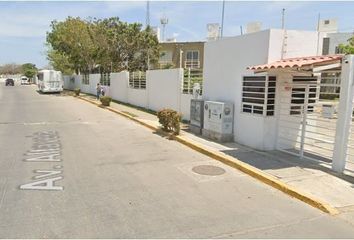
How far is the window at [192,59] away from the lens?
4478 centimetres

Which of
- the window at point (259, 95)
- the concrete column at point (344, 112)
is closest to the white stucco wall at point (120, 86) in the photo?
the window at point (259, 95)

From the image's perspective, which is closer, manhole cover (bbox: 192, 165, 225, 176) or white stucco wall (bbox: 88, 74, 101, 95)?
manhole cover (bbox: 192, 165, 225, 176)

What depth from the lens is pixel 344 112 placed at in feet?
22.7

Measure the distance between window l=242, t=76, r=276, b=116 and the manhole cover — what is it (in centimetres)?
223

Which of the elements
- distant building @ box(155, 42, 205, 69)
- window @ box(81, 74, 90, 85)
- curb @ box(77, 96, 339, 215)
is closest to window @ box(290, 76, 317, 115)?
curb @ box(77, 96, 339, 215)

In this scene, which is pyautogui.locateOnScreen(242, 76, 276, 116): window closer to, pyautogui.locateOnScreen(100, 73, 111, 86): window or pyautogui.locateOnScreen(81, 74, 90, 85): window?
pyautogui.locateOnScreen(100, 73, 111, 86): window

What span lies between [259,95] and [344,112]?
255 cm

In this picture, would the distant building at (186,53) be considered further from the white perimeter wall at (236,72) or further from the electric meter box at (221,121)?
the electric meter box at (221,121)

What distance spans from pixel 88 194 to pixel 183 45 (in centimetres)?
4087

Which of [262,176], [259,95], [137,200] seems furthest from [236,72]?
[137,200]

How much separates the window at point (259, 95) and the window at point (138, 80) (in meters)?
12.1

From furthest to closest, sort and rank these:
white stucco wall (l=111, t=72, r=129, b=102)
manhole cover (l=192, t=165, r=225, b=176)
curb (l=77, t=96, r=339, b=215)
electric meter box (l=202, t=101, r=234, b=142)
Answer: white stucco wall (l=111, t=72, r=129, b=102) → electric meter box (l=202, t=101, r=234, b=142) → manhole cover (l=192, t=165, r=225, b=176) → curb (l=77, t=96, r=339, b=215)

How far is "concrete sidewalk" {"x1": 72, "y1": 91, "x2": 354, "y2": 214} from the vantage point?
5840 mm

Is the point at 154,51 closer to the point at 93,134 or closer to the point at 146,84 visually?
the point at 146,84
